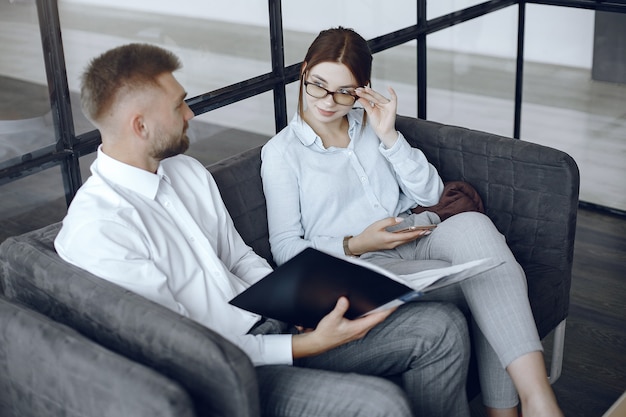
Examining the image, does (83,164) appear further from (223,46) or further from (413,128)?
(413,128)

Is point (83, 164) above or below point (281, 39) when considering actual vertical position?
below

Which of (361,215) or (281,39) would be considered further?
(281,39)

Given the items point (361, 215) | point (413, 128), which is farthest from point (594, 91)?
point (361, 215)

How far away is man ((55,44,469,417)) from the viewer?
5.75 feet

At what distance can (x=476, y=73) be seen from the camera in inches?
154

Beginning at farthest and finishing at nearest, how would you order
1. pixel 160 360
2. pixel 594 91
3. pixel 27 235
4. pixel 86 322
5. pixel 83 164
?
pixel 594 91 → pixel 83 164 → pixel 27 235 → pixel 86 322 → pixel 160 360

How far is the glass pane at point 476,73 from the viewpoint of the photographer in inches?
144

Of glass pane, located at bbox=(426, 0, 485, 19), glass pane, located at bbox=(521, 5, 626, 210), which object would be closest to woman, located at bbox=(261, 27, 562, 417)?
glass pane, located at bbox=(426, 0, 485, 19)

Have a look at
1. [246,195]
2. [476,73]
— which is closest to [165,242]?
[246,195]

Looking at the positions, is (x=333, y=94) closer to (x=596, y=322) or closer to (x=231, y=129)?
(x=231, y=129)

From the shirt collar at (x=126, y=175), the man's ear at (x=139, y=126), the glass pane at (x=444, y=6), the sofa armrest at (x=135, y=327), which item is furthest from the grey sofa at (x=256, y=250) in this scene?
the glass pane at (x=444, y=6)

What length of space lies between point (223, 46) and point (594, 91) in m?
1.97

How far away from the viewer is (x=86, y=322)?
1756mm

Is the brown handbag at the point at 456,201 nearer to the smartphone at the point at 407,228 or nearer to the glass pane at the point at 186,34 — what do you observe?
the smartphone at the point at 407,228
